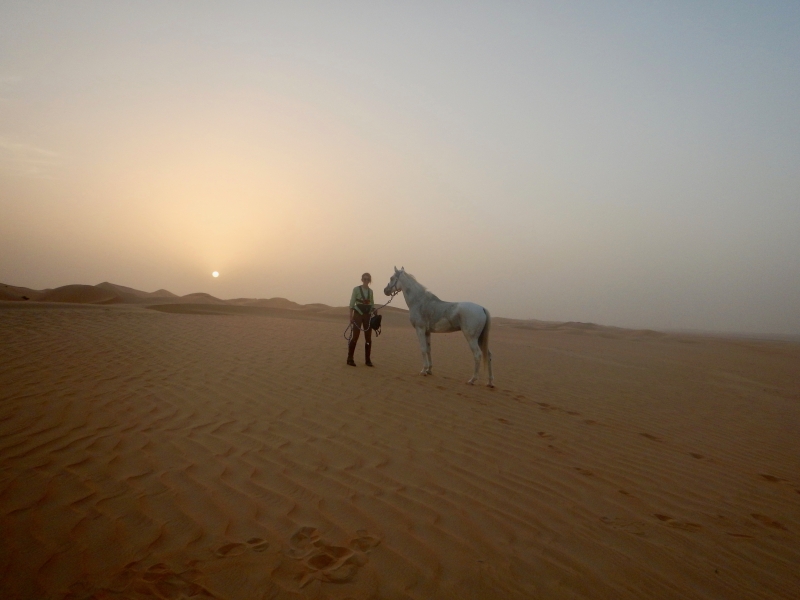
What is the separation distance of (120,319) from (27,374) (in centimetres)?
883

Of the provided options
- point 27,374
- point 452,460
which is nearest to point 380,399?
point 452,460

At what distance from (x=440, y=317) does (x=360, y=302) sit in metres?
1.73

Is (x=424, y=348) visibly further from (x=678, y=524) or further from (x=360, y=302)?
(x=678, y=524)

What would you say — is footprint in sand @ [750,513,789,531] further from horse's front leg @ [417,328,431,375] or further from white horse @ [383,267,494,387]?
horse's front leg @ [417,328,431,375]

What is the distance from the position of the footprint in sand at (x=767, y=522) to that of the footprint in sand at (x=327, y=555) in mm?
3508

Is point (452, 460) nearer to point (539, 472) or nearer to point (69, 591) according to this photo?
point (539, 472)

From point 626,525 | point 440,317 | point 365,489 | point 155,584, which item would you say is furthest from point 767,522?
point 440,317

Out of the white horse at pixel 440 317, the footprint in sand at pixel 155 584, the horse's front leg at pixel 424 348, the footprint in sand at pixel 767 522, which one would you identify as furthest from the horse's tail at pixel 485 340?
the footprint in sand at pixel 155 584

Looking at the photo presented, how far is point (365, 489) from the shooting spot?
4.01 metres

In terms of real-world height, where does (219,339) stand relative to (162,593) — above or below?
above

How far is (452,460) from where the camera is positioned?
488 cm

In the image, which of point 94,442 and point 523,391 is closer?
point 94,442

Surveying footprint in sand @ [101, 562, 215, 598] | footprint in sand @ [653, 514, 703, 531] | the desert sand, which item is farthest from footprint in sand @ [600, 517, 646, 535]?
footprint in sand @ [101, 562, 215, 598]

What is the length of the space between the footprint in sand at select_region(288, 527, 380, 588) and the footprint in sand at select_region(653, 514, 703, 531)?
2.51 meters
